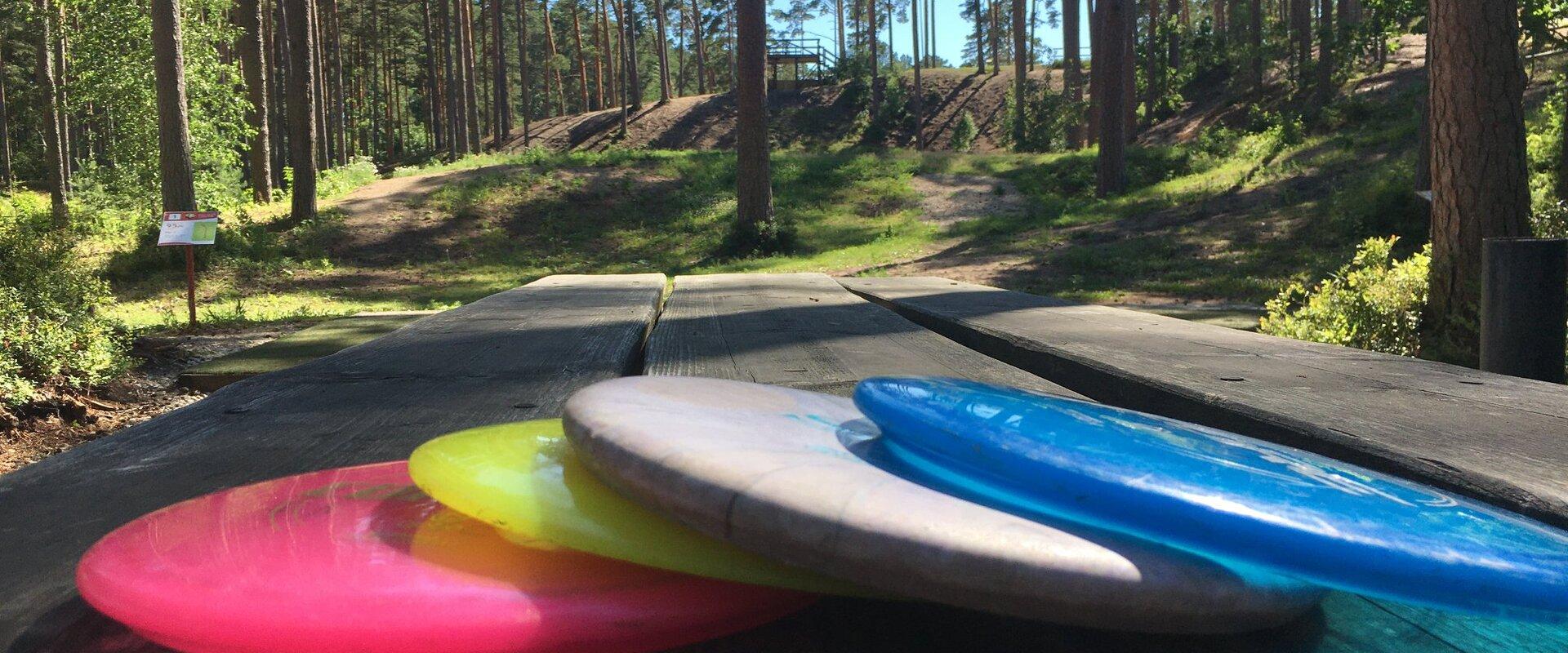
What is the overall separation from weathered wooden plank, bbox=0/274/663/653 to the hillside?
37.0 metres

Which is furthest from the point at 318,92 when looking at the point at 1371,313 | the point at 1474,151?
the point at 1474,151

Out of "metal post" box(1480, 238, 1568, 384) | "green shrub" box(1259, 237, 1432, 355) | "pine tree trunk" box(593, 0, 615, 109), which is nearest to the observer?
"metal post" box(1480, 238, 1568, 384)

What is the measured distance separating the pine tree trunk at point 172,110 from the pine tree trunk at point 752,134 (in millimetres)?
7569

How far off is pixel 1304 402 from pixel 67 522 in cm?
158

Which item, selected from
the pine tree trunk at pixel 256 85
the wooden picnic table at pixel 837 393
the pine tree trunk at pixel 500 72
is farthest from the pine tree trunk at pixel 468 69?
the wooden picnic table at pixel 837 393

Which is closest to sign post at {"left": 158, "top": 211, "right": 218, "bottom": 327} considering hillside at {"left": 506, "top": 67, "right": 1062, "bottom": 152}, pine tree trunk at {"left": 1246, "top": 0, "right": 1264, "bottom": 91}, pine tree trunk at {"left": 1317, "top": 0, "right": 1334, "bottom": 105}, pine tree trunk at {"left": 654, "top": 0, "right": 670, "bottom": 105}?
pine tree trunk at {"left": 1317, "top": 0, "right": 1334, "bottom": 105}

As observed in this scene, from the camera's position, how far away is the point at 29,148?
4397 centimetres

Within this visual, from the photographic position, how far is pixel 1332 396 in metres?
1.50

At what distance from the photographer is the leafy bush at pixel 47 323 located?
5.06 metres

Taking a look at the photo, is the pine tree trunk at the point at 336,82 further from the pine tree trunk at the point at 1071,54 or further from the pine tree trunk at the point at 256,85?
the pine tree trunk at the point at 1071,54

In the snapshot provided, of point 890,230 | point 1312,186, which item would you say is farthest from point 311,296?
point 1312,186

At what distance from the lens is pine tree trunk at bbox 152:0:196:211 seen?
12.0 metres

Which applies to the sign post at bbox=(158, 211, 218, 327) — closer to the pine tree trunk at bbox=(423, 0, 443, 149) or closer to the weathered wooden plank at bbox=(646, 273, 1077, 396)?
the weathered wooden plank at bbox=(646, 273, 1077, 396)

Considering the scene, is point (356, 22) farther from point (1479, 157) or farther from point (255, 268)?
point (1479, 157)
